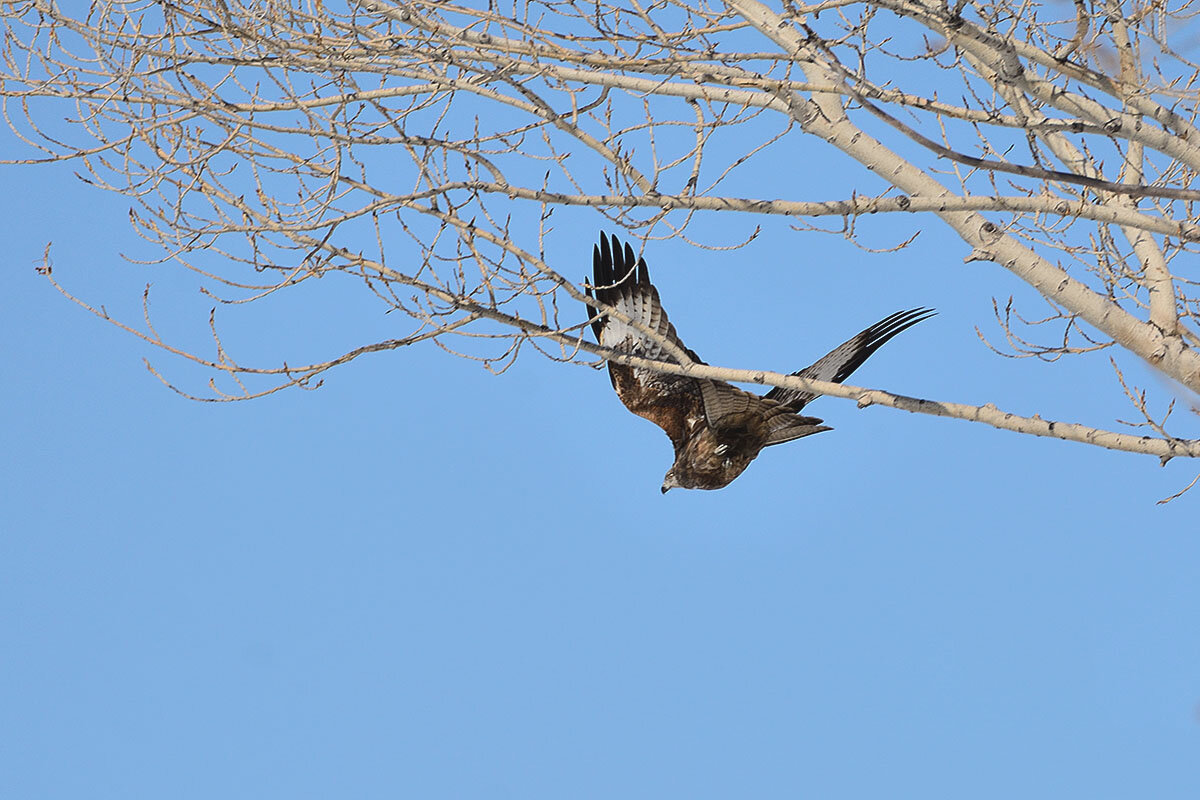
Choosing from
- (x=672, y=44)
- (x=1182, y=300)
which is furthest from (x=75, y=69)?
(x=1182, y=300)

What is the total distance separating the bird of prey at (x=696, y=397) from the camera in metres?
7.33

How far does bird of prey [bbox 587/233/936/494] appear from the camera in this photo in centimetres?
733

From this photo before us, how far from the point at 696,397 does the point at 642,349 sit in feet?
1.82

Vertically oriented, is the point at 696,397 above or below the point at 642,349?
below

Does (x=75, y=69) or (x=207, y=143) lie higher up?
(x=75, y=69)

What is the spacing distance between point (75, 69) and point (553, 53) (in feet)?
8.93

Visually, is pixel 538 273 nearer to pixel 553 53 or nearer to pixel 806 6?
pixel 553 53

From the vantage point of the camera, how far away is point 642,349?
7941 millimetres

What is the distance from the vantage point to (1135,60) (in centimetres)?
565

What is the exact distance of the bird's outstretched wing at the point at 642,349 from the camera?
7.59 metres

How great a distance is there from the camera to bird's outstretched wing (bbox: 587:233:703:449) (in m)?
7.59

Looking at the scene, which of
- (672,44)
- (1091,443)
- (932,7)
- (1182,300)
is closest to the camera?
(932,7)

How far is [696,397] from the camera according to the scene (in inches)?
300

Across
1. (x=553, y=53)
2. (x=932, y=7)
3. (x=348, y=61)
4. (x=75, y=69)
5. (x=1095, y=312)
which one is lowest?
(x=1095, y=312)
